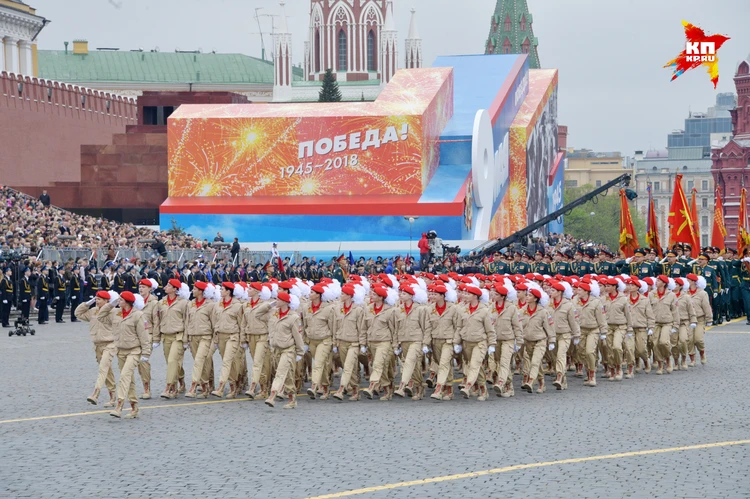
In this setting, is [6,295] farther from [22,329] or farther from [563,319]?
[563,319]

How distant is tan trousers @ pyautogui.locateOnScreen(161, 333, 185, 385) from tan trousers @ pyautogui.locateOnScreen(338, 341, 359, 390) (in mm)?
2302

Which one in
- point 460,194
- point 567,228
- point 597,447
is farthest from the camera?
point 567,228

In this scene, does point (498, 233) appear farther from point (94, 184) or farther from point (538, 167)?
point (94, 184)

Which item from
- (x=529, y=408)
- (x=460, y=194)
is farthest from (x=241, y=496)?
(x=460, y=194)

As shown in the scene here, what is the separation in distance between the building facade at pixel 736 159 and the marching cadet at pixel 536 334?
73.8m

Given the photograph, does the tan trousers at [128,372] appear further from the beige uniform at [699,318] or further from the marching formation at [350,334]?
the beige uniform at [699,318]

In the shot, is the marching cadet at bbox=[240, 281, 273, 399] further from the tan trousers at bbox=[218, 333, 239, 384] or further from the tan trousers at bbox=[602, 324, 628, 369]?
the tan trousers at bbox=[602, 324, 628, 369]

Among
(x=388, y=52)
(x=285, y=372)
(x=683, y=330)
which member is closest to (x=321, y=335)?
(x=285, y=372)

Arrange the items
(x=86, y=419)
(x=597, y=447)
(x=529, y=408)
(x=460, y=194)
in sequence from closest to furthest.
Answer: (x=597, y=447) → (x=86, y=419) → (x=529, y=408) → (x=460, y=194)

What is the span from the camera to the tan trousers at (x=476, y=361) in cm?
1880

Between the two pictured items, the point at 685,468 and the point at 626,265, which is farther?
the point at 626,265

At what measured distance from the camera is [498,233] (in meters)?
62.1

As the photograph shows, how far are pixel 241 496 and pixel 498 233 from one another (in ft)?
166

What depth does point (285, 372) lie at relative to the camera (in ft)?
59.3
